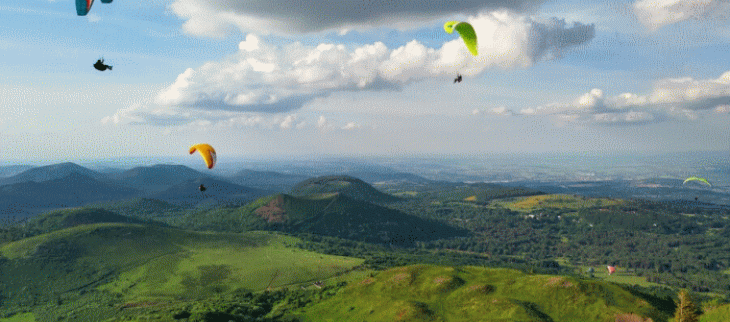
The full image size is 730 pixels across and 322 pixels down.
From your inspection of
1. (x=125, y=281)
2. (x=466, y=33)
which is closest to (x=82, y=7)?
(x=466, y=33)

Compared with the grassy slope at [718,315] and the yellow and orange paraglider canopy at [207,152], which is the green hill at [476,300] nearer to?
the grassy slope at [718,315]

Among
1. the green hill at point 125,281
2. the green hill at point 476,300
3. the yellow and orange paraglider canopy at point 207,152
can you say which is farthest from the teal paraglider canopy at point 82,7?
the green hill at point 125,281

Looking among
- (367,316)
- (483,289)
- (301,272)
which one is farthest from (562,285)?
(301,272)

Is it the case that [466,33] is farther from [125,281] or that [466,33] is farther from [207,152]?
[125,281]

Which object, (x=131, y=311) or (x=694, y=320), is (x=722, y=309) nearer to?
(x=694, y=320)

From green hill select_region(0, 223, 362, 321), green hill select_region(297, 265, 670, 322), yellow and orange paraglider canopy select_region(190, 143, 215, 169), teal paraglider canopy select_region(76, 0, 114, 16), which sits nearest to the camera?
teal paraglider canopy select_region(76, 0, 114, 16)

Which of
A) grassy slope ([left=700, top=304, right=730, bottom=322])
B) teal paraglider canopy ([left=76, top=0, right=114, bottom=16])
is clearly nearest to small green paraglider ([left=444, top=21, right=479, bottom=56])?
teal paraglider canopy ([left=76, top=0, right=114, bottom=16])

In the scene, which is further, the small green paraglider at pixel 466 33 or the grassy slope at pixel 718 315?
the grassy slope at pixel 718 315

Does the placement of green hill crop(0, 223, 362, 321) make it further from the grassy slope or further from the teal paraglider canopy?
the grassy slope

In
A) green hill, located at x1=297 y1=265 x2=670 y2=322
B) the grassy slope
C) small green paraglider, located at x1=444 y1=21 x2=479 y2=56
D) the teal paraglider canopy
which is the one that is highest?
the teal paraglider canopy
